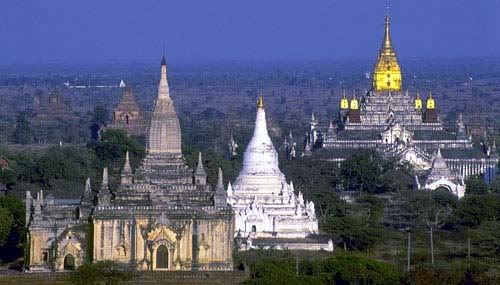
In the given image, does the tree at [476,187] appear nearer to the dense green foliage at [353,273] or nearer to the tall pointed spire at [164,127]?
the dense green foliage at [353,273]

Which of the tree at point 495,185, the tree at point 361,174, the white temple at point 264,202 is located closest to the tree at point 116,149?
the tree at point 361,174

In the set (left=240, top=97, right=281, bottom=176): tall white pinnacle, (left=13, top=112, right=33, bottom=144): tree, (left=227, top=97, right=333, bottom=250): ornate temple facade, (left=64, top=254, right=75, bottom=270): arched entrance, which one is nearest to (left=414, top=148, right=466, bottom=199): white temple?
(left=240, top=97, right=281, bottom=176): tall white pinnacle

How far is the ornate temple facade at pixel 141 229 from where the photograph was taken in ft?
126

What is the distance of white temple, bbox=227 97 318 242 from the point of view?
44156 mm

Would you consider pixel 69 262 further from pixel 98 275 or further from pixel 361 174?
pixel 361 174

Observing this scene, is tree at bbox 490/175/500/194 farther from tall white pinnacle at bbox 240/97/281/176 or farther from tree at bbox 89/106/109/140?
tree at bbox 89/106/109/140

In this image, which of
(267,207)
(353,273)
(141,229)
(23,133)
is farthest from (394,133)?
(23,133)

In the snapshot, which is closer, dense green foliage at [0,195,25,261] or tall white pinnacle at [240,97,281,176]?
dense green foliage at [0,195,25,261]

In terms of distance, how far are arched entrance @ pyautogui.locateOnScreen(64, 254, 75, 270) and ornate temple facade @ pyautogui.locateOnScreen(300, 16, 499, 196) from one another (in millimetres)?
24217

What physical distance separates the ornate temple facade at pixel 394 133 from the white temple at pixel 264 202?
16.2m

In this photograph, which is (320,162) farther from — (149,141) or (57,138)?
(57,138)

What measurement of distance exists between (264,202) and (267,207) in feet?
0.93

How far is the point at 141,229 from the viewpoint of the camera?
38531 mm

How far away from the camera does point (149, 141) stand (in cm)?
4006
